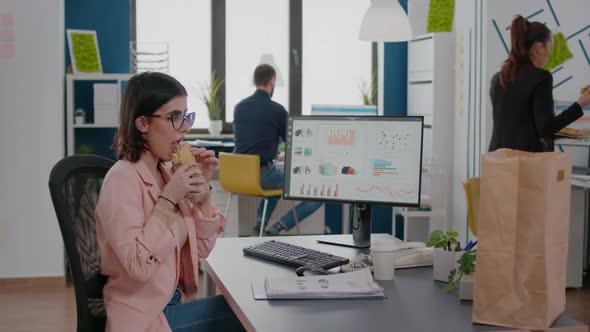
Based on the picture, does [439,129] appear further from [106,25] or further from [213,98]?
A: [106,25]

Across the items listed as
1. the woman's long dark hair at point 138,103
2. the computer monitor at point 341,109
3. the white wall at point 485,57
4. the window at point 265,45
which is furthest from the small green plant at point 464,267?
the window at point 265,45

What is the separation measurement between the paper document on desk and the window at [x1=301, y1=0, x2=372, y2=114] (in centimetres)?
461

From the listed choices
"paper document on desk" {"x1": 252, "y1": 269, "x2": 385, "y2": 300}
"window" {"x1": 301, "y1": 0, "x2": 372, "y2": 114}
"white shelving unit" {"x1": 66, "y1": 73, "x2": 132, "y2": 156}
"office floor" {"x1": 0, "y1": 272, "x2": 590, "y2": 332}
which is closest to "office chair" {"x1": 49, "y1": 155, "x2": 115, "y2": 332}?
"paper document on desk" {"x1": 252, "y1": 269, "x2": 385, "y2": 300}

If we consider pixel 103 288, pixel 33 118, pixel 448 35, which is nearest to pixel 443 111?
pixel 448 35

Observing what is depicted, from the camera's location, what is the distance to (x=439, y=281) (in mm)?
1925

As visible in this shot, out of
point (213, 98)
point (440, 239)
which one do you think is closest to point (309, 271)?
point (440, 239)

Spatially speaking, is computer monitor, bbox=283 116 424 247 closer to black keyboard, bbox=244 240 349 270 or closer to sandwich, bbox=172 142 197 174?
black keyboard, bbox=244 240 349 270

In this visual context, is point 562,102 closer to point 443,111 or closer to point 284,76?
point 443,111

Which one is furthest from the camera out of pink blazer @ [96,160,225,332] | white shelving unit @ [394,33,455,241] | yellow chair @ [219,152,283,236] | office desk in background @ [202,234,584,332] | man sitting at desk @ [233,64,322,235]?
white shelving unit @ [394,33,455,241]

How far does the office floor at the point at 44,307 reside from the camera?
3.83 m

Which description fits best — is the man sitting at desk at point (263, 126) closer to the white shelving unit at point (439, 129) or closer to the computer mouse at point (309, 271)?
the white shelving unit at point (439, 129)

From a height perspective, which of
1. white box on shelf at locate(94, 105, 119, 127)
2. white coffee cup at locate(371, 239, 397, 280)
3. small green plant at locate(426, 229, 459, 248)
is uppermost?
white box on shelf at locate(94, 105, 119, 127)

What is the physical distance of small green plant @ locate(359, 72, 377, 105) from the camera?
6.38 metres

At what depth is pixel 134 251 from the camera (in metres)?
1.66
